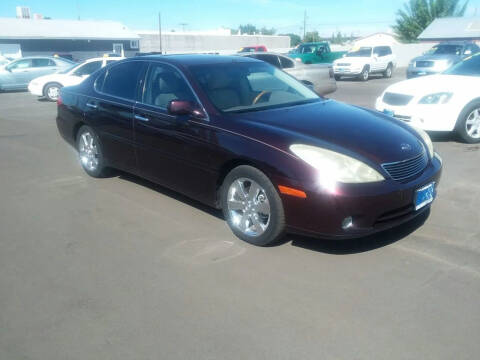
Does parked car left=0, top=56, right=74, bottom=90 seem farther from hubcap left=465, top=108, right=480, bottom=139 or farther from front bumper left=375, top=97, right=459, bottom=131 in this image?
hubcap left=465, top=108, right=480, bottom=139

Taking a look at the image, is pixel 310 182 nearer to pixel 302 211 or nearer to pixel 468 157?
pixel 302 211

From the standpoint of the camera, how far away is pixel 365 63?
2353 centimetres

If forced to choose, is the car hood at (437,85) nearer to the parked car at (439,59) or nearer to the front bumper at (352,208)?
the front bumper at (352,208)

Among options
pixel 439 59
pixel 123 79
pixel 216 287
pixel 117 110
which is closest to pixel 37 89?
pixel 123 79

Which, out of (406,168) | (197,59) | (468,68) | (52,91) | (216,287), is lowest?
(216,287)

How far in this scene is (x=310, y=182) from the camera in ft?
11.6

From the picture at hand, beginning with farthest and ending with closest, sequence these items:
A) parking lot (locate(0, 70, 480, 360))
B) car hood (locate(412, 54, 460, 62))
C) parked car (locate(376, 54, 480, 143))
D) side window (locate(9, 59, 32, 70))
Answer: car hood (locate(412, 54, 460, 62)) < side window (locate(9, 59, 32, 70)) < parked car (locate(376, 54, 480, 143)) < parking lot (locate(0, 70, 480, 360))

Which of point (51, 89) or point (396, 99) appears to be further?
point (51, 89)

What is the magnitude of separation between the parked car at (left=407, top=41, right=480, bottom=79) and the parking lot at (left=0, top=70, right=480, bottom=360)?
18.0 metres

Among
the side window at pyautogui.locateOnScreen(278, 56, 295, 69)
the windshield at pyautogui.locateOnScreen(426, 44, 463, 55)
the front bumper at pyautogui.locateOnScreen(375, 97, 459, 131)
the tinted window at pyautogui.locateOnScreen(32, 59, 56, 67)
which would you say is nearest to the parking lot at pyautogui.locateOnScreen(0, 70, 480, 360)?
the front bumper at pyautogui.locateOnScreen(375, 97, 459, 131)

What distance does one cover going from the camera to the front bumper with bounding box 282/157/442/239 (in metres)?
3.51

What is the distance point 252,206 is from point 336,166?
0.83 meters

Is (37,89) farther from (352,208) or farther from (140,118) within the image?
(352,208)

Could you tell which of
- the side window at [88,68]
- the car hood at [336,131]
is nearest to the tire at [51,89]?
the side window at [88,68]
